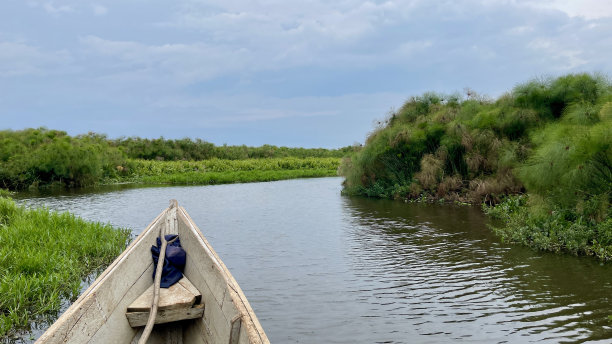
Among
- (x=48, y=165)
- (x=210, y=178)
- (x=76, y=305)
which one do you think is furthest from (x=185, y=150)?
(x=76, y=305)

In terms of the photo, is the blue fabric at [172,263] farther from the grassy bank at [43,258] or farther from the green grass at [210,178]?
the green grass at [210,178]

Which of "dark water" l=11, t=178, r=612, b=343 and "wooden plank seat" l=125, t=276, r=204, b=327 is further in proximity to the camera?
"dark water" l=11, t=178, r=612, b=343

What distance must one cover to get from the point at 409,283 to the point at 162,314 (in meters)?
4.38

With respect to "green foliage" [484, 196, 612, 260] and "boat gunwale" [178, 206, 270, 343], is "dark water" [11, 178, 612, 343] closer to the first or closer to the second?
"green foliage" [484, 196, 612, 260]

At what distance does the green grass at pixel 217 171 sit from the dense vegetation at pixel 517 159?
15917 millimetres

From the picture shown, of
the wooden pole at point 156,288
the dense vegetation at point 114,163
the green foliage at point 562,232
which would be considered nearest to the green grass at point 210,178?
the dense vegetation at point 114,163

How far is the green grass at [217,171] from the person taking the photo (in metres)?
36.8

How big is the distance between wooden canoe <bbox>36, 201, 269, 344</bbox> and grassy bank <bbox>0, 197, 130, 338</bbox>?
5.74 feet

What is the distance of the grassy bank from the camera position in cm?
565

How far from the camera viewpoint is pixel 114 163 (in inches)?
1545

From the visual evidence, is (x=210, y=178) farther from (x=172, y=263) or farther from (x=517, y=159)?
(x=172, y=263)

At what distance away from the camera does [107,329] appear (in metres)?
3.71

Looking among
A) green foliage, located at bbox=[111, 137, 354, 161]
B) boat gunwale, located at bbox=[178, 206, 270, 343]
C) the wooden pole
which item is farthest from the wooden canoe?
green foliage, located at bbox=[111, 137, 354, 161]

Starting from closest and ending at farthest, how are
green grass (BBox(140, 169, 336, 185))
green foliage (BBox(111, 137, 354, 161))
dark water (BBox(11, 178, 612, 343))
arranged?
dark water (BBox(11, 178, 612, 343)), green grass (BBox(140, 169, 336, 185)), green foliage (BBox(111, 137, 354, 161))
